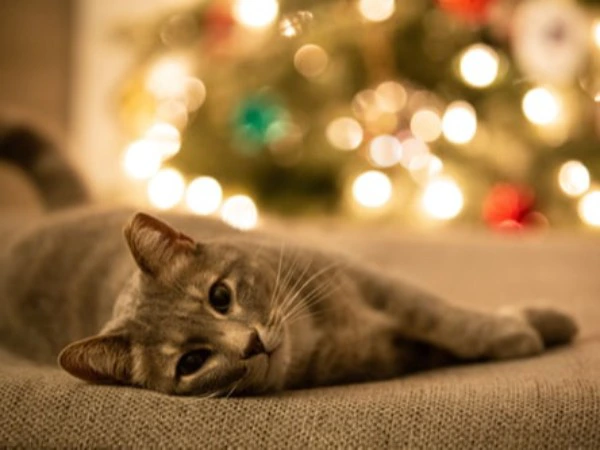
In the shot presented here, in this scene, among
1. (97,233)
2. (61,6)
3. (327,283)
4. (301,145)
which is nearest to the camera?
(327,283)

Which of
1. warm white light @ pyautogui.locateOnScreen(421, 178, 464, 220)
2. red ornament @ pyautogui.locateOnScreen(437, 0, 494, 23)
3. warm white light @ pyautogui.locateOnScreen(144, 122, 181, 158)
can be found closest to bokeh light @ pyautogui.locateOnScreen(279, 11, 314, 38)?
red ornament @ pyautogui.locateOnScreen(437, 0, 494, 23)

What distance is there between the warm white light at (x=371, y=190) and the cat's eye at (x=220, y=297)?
4.76 ft

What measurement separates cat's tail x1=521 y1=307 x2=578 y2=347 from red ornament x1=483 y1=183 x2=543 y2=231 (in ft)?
3.99

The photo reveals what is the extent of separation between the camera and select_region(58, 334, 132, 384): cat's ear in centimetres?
96

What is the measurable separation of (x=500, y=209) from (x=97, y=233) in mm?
1442

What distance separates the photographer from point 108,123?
3729 millimetres

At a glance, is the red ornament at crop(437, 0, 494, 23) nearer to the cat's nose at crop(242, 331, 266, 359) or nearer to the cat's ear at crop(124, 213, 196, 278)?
the cat's ear at crop(124, 213, 196, 278)

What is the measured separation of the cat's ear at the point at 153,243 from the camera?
40.2 inches

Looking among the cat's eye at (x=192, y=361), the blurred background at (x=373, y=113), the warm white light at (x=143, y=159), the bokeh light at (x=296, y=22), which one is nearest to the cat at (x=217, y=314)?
the cat's eye at (x=192, y=361)

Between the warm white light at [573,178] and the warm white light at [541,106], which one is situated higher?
the warm white light at [541,106]

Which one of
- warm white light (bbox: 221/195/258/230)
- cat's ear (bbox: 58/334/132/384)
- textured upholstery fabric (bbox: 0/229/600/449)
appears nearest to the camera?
textured upholstery fabric (bbox: 0/229/600/449)

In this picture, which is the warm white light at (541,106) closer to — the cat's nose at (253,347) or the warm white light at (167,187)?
the warm white light at (167,187)

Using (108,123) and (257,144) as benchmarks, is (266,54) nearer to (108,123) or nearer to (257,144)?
(257,144)

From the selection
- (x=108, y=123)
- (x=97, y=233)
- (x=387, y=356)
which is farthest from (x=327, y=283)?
(x=108, y=123)
